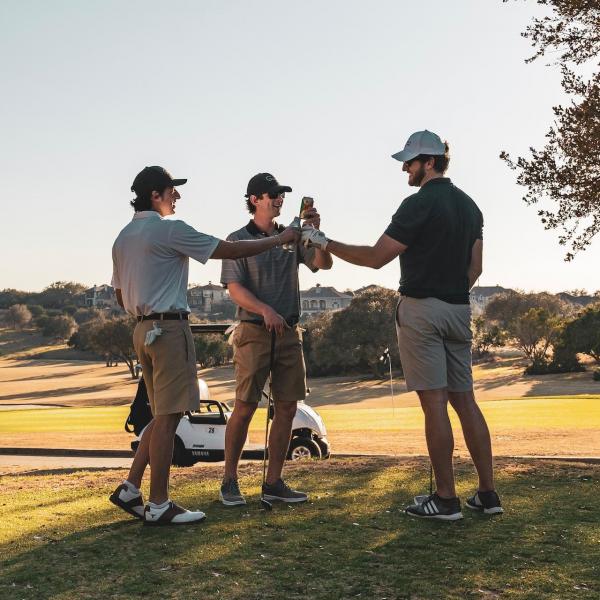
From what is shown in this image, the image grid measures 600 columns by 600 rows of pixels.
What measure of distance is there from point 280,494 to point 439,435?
1.29 metres

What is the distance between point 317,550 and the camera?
15.7 feet

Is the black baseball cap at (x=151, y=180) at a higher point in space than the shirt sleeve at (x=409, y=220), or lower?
higher

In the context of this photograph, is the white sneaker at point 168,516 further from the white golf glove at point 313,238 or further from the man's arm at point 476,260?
the man's arm at point 476,260

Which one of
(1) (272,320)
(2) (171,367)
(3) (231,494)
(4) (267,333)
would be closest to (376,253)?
(1) (272,320)

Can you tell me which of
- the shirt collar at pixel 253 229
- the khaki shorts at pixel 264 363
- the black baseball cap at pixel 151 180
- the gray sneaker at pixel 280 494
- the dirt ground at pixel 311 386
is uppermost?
the black baseball cap at pixel 151 180

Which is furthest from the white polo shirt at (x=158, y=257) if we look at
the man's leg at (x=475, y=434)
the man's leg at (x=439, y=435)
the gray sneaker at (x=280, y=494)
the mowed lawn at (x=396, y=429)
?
the mowed lawn at (x=396, y=429)

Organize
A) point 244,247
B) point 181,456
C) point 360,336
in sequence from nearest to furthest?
point 244,247, point 181,456, point 360,336

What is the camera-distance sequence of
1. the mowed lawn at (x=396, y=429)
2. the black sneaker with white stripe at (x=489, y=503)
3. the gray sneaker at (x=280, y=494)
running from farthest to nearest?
the mowed lawn at (x=396, y=429) < the gray sneaker at (x=280, y=494) < the black sneaker with white stripe at (x=489, y=503)

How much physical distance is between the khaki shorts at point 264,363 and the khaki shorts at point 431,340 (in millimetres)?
930

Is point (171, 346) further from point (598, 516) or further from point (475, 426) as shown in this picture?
point (598, 516)

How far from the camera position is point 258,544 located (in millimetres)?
4922

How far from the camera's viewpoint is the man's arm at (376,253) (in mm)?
5516

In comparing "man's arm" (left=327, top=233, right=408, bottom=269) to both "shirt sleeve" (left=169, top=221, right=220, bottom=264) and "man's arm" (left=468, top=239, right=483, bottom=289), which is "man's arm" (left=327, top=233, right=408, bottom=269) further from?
"shirt sleeve" (left=169, top=221, right=220, bottom=264)

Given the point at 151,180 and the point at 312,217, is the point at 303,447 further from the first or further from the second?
the point at 151,180
